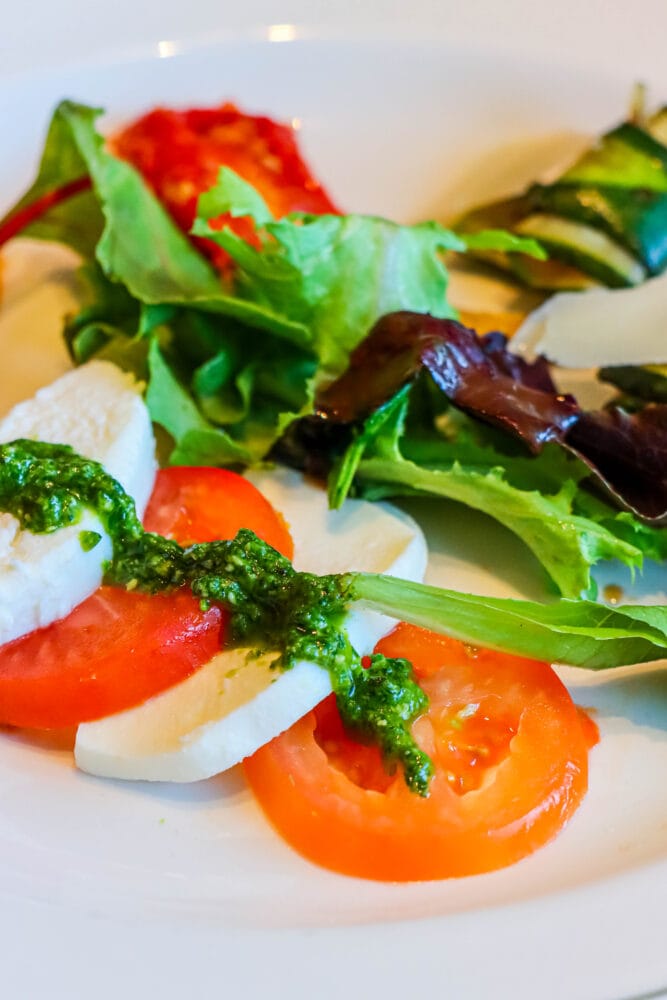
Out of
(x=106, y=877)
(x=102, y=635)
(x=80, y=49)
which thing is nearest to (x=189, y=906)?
(x=106, y=877)

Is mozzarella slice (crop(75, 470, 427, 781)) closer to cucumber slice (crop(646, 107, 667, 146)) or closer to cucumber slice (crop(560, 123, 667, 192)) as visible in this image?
cucumber slice (crop(560, 123, 667, 192))

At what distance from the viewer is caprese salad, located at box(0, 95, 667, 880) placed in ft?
5.85

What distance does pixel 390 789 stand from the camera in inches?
69.3

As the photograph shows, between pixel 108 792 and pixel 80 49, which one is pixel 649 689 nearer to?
pixel 108 792

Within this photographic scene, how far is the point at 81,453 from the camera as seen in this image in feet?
7.07

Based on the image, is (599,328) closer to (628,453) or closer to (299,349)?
(628,453)

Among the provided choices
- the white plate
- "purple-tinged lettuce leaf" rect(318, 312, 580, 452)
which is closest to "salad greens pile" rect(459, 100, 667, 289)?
"purple-tinged lettuce leaf" rect(318, 312, 580, 452)

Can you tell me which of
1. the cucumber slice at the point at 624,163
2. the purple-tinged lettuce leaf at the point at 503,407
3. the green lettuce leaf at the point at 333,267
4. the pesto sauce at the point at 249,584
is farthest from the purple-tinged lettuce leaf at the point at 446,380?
the cucumber slice at the point at 624,163

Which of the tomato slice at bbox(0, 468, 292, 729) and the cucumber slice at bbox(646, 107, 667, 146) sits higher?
the cucumber slice at bbox(646, 107, 667, 146)

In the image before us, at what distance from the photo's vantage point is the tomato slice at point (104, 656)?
182cm

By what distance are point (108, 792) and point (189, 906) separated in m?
0.29

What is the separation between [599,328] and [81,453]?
66.0 inches

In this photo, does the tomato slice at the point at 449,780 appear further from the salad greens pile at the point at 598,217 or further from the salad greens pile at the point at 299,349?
the salad greens pile at the point at 598,217

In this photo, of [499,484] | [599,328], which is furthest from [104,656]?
[599,328]
